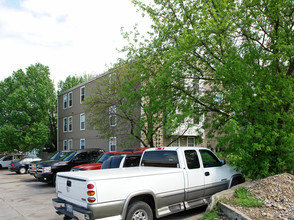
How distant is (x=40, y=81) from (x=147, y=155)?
26.2 m

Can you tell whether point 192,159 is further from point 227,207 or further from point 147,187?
point 147,187

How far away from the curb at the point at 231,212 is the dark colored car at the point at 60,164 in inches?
364

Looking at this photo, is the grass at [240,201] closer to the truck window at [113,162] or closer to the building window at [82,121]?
the truck window at [113,162]

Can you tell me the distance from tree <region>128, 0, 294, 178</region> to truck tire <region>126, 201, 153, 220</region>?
3.31 metres

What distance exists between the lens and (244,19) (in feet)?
32.3

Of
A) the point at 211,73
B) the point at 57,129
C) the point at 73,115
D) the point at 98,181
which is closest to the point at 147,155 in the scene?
the point at 98,181

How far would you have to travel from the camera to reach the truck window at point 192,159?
22.3ft

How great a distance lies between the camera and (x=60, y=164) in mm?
13273

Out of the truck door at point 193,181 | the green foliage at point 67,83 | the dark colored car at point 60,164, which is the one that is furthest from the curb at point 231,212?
the green foliage at point 67,83

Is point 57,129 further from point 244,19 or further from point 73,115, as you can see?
point 244,19

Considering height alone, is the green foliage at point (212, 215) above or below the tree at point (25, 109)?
below

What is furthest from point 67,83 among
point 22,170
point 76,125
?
point 22,170

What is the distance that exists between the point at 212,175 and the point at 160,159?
1563mm

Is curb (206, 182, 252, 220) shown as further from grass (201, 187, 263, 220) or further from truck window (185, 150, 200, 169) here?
truck window (185, 150, 200, 169)
